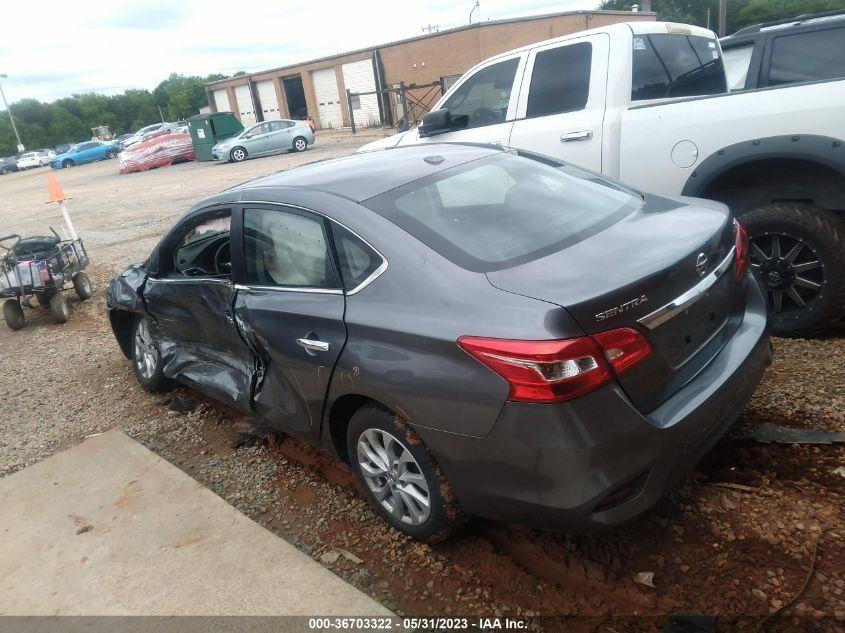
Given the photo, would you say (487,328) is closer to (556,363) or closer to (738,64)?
(556,363)

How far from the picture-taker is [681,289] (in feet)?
7.91

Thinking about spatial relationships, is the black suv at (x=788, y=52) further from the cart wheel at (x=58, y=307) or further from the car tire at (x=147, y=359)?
the cart wheel at (x=58, y=307)

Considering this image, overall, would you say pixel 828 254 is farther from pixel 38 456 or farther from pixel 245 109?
pixel 245 109

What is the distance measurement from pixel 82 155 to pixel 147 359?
45.2 m

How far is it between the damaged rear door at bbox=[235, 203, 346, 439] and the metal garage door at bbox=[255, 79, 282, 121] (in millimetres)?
43373

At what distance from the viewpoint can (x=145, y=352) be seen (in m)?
4.89

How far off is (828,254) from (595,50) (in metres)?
2.25

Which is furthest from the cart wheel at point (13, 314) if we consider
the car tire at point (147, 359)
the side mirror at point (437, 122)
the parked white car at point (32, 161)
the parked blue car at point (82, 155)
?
the parked white car at point (32, 161)

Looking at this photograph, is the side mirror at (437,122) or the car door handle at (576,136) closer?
the car door handle at (576,136)

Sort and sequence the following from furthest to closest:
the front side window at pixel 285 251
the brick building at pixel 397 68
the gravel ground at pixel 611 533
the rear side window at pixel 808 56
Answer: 1. the brick building at pixel 397 68
2. the rear side window at pixel 808 56
3. the front side window at pixel 285 251
4. the gravel ground at pixel 611 533

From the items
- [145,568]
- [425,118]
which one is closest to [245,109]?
[425,118]

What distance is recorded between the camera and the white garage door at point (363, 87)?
118ft

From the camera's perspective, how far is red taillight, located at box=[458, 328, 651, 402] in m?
2.11

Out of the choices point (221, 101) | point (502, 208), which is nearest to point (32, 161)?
point (221, 101)
